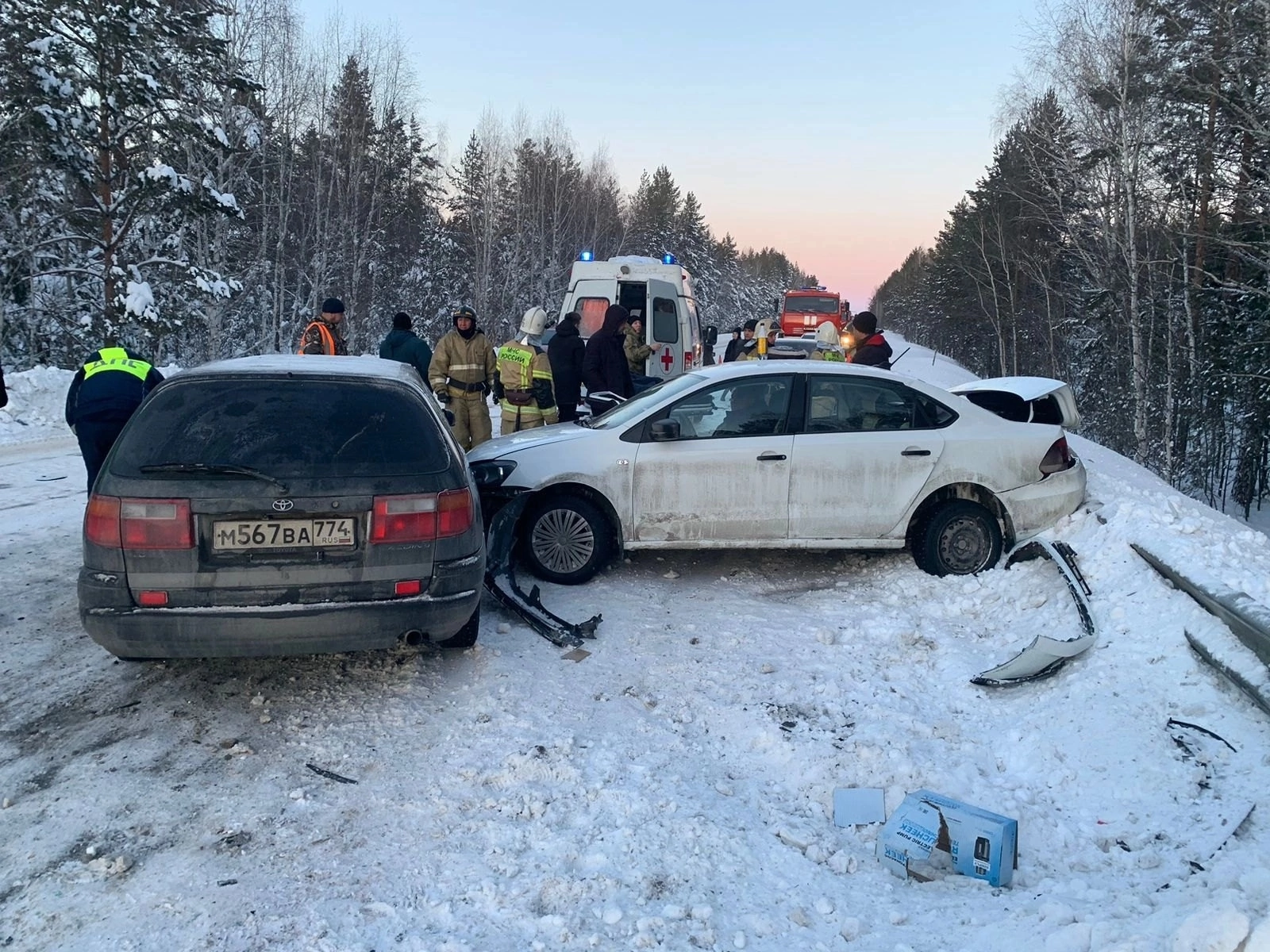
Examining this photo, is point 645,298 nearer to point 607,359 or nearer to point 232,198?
point 607,359

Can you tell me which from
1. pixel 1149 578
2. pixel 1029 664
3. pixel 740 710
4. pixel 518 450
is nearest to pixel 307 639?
pixel 740 710

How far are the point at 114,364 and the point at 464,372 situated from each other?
10.5ft

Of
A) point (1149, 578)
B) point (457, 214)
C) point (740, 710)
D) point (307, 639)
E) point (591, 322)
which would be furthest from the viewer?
point (457, 214)

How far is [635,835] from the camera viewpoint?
3.10 meters

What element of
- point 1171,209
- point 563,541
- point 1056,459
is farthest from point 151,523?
point 1171,209

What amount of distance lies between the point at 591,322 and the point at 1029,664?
10.0 metres

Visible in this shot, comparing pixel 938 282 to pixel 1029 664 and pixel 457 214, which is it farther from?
pixel 1029 664

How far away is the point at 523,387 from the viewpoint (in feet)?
26.7

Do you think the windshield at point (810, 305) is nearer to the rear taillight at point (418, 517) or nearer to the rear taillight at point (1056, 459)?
the rear taillight at point (1056, 459)

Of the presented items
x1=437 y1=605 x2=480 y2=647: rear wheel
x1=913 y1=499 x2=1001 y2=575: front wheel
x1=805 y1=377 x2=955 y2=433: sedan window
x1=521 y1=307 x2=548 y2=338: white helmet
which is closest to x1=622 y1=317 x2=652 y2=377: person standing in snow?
x1=521 y1=307 x2=548 y2=338: white helmet

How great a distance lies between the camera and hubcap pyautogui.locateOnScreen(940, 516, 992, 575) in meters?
6.05

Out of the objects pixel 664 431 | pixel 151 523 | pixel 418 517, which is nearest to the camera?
pixel 151 523

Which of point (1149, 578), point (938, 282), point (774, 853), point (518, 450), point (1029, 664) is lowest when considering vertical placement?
point (774, 853)

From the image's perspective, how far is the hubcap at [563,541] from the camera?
19.4 feet
